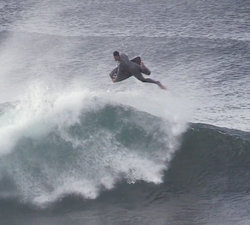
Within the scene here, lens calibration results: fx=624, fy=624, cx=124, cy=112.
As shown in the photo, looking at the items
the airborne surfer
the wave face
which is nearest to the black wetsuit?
the airborne surfer

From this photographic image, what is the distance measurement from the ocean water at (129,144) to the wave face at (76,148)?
34 millimetres

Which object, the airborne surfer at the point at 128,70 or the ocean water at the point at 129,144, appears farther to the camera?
the airborne surfer at the point at 128,70

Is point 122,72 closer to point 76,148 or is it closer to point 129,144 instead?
point 129,144

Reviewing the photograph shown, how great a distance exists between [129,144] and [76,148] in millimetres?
1902

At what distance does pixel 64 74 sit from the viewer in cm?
3073

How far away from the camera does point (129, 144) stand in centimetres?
2178

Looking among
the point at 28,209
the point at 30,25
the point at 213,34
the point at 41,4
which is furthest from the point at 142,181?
the point at 41,4

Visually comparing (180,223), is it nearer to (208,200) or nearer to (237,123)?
(208,200)

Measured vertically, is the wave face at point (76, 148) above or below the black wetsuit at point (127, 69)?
below

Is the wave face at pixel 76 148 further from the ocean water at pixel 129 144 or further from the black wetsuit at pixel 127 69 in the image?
the black wetsuit at pixel 127 69

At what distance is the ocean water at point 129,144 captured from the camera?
1953 centimetres

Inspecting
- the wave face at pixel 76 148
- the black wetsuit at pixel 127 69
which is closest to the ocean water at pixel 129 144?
the wave face at pixel 76 148

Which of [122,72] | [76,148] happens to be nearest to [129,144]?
[76,148]

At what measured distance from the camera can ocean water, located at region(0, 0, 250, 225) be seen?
19531 mm
